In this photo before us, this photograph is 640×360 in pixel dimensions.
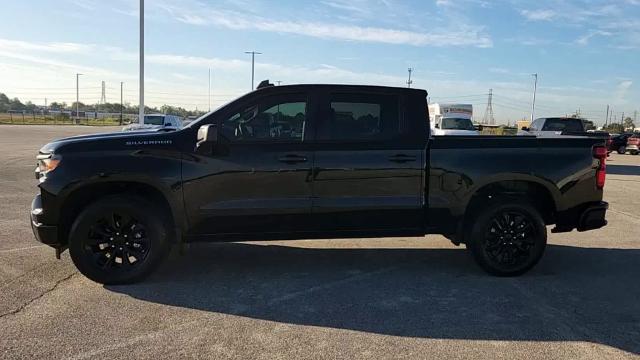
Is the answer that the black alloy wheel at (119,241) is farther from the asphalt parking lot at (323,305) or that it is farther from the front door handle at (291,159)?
the front door handle at (291,159)

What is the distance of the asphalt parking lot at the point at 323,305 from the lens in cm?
385

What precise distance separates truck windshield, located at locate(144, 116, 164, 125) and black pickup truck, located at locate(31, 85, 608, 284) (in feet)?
71.7

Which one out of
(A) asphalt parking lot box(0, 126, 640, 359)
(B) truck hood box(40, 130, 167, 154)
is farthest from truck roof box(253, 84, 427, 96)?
(A) asphalt parking lot box(0, 126, 640, 359)

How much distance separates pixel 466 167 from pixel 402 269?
134cm

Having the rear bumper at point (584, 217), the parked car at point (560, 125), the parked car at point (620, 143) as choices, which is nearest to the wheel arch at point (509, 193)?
the rear bumper at point (584, 217)

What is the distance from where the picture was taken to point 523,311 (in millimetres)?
4656

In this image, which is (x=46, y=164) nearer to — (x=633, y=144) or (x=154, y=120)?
(x=154, y=120)

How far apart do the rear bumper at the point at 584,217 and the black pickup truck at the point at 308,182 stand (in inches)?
0.5

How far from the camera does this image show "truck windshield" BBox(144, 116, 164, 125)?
86.4 ft

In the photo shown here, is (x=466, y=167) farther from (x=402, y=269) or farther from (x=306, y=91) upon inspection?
(x=306, y=91)

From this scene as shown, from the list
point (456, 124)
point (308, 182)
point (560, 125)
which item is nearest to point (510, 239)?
point (308, 182)

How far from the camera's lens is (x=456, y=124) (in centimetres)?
2495

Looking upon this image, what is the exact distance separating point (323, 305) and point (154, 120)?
2372cm

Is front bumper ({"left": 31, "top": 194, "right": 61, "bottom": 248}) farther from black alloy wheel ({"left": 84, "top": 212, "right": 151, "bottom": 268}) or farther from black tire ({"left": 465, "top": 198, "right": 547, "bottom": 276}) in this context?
black tire ({"left": 465, "top": 198, "right": 547, "bottom": 276})
